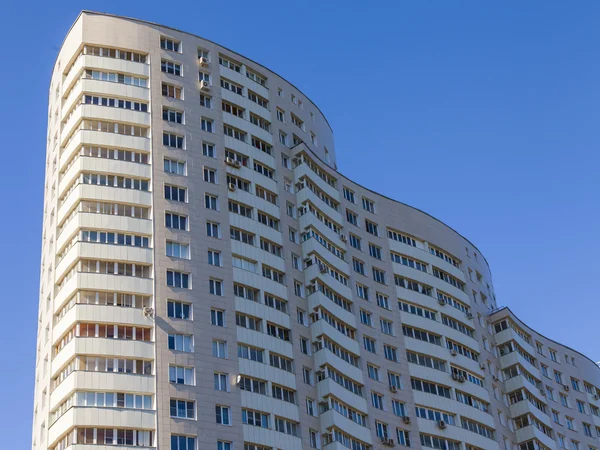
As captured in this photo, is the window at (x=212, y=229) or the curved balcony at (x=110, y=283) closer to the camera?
the curved balcony at (x=110, y=283)

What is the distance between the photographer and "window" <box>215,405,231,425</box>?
2415 inches

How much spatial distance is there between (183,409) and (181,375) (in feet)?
7.49

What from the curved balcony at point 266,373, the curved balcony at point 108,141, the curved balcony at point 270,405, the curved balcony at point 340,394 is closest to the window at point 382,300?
the curved balcony at point 340,394

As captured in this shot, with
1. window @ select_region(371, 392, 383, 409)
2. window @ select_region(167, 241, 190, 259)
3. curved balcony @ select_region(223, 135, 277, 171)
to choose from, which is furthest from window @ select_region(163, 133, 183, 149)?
window @ select_region(371, 392, 383, 409)

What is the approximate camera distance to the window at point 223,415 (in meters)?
61.3

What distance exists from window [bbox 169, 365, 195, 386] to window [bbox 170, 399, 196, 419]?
1.32 metres

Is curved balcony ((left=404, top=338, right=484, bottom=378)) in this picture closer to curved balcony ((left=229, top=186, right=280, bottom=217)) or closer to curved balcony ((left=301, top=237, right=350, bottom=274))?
curved balcony ((left=301, top=237, right=350, bottom=274))

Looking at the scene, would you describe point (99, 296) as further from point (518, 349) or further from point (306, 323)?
point (518, 349)

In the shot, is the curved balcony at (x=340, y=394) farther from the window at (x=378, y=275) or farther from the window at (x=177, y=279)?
the window at (x=378, y=275)

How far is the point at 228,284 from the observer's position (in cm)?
6681

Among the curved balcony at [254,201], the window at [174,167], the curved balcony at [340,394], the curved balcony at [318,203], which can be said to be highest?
the curved balcony at [318,203]

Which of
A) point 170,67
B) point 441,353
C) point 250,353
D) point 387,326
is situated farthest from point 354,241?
point 170,67

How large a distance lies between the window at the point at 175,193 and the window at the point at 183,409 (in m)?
15.2

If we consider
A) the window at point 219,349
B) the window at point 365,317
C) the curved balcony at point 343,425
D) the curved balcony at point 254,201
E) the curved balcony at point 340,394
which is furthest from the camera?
the window at point 365,317
